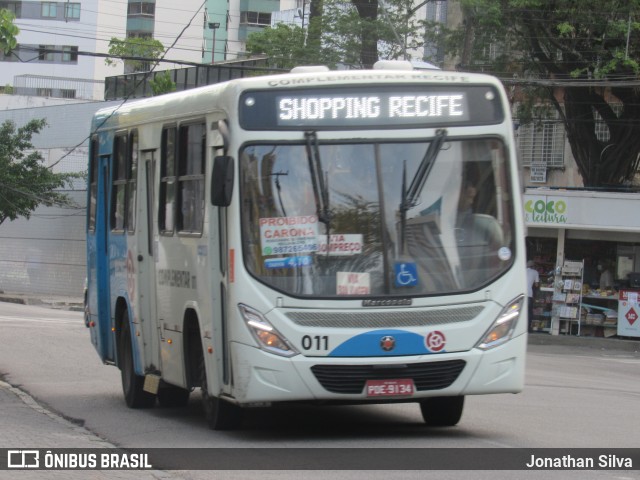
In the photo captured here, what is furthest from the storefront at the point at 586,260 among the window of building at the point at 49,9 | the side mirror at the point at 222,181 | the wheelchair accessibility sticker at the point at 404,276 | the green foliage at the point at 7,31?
the window of building at the point at 49,9

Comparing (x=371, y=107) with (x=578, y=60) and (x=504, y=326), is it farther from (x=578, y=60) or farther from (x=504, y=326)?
(x=578, y=60)

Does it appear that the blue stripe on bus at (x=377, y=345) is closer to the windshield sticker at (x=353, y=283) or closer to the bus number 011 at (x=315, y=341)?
the bus number 011 at (x=315, y=341)

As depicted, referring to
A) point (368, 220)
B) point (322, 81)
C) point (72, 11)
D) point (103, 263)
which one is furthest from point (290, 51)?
point (72, 11)

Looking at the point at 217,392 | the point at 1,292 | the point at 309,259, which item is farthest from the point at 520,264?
the point at 1,292

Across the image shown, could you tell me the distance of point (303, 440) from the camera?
1020 centimetres

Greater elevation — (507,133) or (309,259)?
(507,133)

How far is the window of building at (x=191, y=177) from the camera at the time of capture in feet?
35.5

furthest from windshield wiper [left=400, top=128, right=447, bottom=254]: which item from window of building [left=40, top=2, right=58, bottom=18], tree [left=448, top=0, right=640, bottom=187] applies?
window of building [left=40, top=2, right=58, bottom=18]

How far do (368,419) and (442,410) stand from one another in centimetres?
100

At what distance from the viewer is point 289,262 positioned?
31.9ft

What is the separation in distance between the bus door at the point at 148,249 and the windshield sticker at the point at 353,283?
3078 millimetres

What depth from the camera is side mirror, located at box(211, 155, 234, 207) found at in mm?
9688

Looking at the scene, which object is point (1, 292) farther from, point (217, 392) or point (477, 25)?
point (217, 392)

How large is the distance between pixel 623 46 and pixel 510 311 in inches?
904
